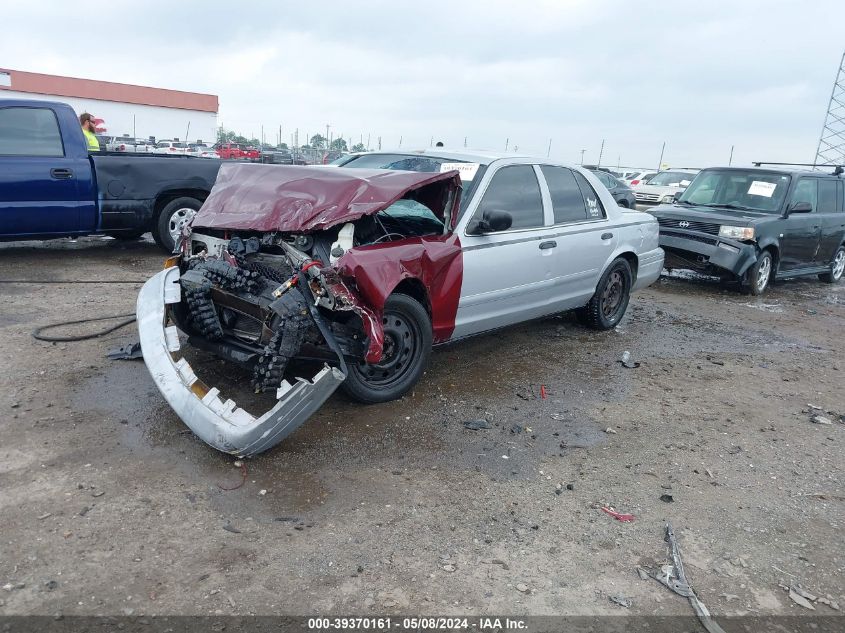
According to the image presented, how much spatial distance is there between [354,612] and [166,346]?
7.00 feet

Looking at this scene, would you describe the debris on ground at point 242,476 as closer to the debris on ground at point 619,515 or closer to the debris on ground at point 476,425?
the debris on ground at point 476,425

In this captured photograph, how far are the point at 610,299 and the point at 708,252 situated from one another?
3.10 m

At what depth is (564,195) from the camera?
586 cm

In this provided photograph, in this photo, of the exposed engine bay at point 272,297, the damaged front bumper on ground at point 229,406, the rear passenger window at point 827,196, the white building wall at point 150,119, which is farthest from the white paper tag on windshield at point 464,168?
the white building wall at point 150,119

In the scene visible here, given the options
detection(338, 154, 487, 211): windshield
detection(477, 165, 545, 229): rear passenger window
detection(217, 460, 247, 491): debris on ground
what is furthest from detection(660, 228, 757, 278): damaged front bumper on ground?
detection(217, 460, 247, 491): debris on ground

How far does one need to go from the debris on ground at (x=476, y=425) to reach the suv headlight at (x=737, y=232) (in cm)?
632

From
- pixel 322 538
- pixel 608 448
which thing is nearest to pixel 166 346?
pixel 322 538

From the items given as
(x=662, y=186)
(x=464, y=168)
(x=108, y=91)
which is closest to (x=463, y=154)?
(x=464, y=168)

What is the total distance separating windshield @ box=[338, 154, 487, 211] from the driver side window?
6720mm

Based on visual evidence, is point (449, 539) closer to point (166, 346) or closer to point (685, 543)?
point (685, 543)

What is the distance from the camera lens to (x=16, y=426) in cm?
378

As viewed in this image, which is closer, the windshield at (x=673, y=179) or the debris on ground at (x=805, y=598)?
the debris on ground at (x=805, y=598)

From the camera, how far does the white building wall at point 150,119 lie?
42375 millimetres

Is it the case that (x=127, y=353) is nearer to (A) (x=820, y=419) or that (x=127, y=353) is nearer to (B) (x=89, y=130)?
(A) (x=820, y=419)
